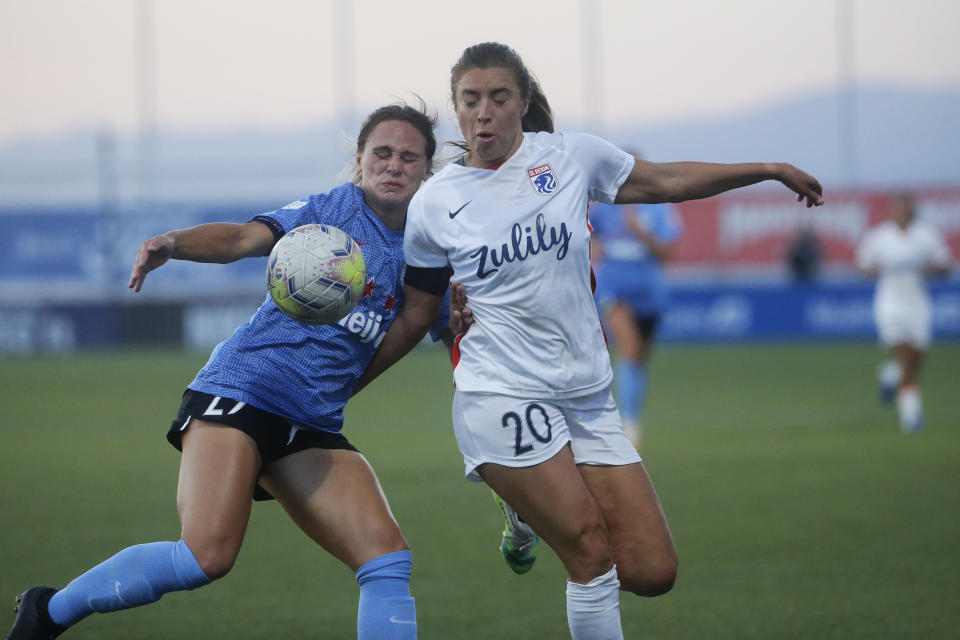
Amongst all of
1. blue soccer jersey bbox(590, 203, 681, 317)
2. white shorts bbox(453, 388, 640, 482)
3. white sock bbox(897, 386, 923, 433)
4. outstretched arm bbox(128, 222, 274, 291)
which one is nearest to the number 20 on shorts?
white shorts bbox(453, 388, 640, 482)

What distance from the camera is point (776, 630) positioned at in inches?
207

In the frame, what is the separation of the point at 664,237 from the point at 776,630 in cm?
612

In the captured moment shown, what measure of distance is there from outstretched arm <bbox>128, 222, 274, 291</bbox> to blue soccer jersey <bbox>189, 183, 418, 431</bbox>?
10cm

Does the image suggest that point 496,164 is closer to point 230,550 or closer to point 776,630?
point 230,550

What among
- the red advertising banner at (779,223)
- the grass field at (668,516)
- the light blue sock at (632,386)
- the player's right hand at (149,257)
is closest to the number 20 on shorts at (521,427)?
the player's right hand at (149,257)

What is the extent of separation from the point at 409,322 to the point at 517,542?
1.28m

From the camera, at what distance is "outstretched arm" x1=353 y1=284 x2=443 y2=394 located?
175 inches

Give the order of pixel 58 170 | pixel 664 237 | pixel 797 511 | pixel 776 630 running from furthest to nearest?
1. pixel 58 170
2. pixel 664 237
3. pixel 797 511
4. pixel 776 630

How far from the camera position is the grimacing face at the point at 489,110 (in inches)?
167

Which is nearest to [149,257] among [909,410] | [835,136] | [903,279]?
[909,410]

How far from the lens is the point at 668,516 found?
7883 mm

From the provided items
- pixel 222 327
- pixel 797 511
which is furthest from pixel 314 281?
pixel 222 327

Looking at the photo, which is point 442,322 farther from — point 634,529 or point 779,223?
point 779,223

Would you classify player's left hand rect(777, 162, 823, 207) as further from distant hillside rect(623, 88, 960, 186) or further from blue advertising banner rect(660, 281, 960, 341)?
distant hillside rect(623, 88, 960, 186)
